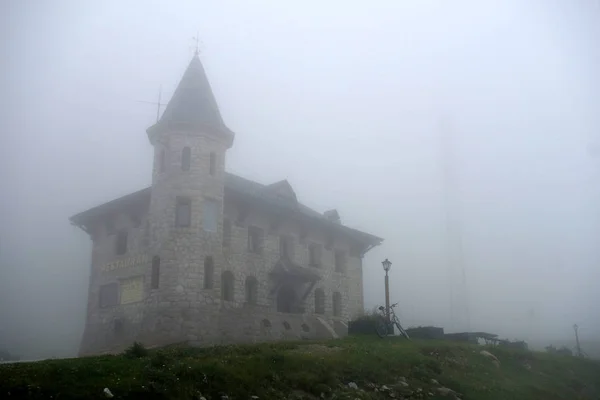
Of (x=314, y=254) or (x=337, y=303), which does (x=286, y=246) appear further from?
(x=337, y=303)

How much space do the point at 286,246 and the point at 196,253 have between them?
364 inches

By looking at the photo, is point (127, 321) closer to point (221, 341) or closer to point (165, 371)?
point (221, 341)

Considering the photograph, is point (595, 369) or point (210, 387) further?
point (595, 369)

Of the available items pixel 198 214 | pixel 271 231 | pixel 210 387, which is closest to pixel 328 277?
pixel 271 231

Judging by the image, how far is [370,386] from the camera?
17.6 m

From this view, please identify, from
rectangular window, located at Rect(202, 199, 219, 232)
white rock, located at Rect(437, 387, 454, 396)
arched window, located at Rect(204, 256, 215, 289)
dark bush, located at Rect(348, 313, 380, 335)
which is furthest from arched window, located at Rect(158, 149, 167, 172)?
white rock, located at Rect(437, 387, 454, 396)

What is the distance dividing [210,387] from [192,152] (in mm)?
18712

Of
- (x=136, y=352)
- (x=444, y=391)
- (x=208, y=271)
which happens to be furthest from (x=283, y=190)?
(x=136, y=352)

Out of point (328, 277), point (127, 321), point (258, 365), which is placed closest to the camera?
point (258, 365)

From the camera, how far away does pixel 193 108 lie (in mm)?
32750

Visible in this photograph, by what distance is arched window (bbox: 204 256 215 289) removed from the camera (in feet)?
99.1

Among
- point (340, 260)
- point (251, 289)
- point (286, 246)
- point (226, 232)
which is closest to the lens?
point (226, 232)

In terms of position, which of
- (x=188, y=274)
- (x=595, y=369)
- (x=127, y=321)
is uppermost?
(x=188, y=274)

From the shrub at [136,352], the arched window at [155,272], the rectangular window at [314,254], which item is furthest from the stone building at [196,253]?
the shrub at [136,352]
